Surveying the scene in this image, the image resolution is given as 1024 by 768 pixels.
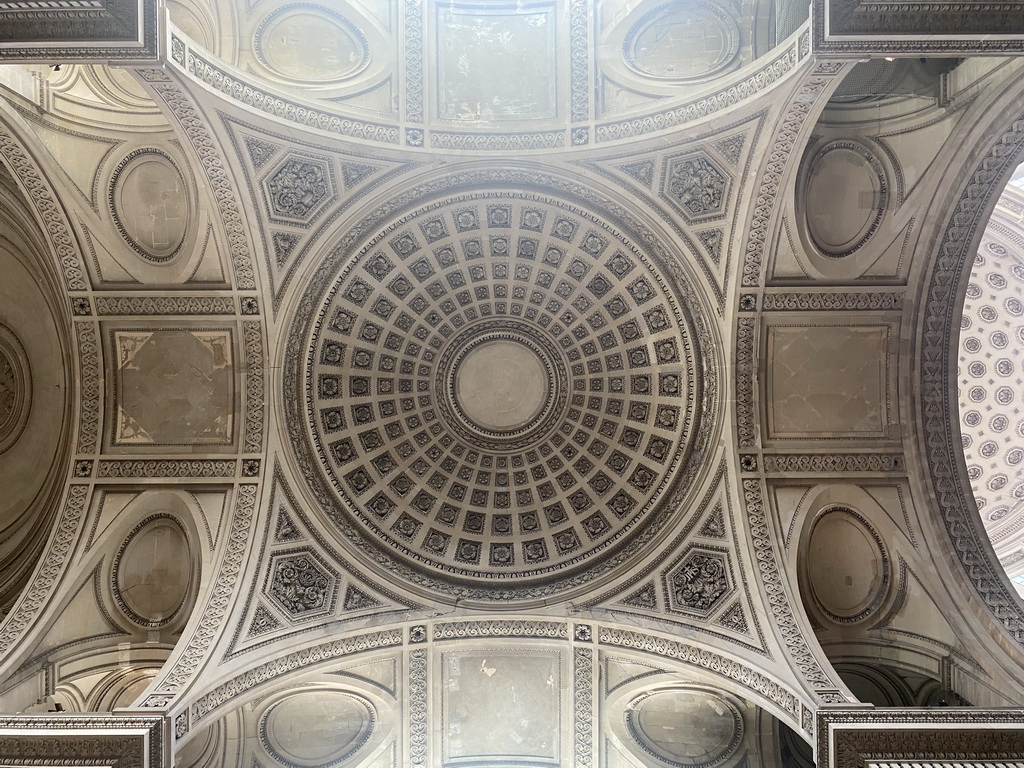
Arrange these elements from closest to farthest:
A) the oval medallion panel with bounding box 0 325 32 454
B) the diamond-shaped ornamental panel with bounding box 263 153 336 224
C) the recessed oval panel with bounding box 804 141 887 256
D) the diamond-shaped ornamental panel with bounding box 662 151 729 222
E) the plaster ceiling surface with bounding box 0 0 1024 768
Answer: the plaster ceiling surface with bounding box 0 0 1024 768 < the diamond-shaped ornamental panel with bounding box 662 151 729 222 < the diamond-shaped ornamental panel with bounding box 263 153 336 224 < the recessed oval panel with bounding box 804 141 887 256 < the oval medallion panel with bounding box 0 325 32 454

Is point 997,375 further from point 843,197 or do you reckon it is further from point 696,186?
point 696,186

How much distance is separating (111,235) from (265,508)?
6.63 m

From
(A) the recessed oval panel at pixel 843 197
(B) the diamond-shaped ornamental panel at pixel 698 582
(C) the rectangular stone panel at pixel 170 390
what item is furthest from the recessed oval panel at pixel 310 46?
(B) the diamond-shaped ornamental panel at pixel 698 582

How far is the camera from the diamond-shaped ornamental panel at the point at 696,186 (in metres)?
13.5

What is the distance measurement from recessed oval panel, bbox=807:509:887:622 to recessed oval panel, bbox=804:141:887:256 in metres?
5.89

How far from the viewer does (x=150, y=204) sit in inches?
559

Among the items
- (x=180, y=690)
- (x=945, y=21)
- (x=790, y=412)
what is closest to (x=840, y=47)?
(x=945, y=21)

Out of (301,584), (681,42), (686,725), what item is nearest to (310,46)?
(681,42)

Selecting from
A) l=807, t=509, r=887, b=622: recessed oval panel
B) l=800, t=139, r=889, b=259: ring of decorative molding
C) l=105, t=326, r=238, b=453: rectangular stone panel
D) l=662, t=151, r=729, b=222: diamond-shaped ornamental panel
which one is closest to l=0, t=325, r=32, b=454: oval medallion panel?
l=105, t=326, r=238, b=453: rectangular stone panel

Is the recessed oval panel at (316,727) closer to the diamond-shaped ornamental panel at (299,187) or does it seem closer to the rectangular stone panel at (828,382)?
the diamond-shaped ornamental panel at (299,187)

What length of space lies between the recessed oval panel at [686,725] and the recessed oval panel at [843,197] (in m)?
10.1

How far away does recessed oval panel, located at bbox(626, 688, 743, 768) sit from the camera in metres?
14.3

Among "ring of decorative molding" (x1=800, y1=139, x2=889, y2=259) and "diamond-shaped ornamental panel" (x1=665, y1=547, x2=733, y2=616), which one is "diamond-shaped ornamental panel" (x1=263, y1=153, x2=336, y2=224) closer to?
"ring of decorative molding" (x1=800, y1=139, x2=889, y2=259)

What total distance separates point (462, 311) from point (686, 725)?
10485 millimetres
